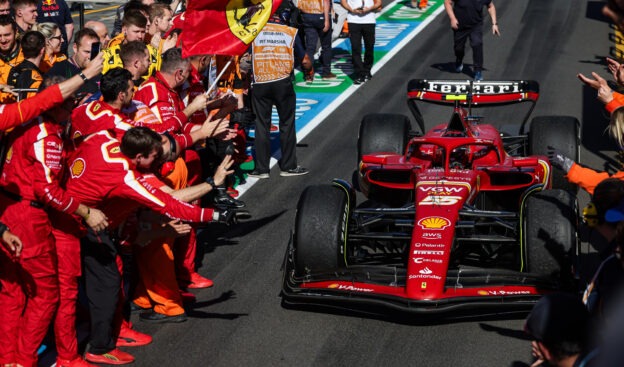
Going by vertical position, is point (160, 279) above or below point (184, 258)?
above

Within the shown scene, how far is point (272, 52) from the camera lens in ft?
39.7

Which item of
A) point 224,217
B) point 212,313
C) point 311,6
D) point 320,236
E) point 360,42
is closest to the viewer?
point 224,217

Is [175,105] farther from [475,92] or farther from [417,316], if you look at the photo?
[475,92]

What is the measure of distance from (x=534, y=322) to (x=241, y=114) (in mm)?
7516

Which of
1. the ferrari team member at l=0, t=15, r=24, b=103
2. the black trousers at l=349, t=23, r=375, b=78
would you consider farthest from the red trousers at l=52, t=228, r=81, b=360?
the black trousers at l=349, t=23, r=375, b=78

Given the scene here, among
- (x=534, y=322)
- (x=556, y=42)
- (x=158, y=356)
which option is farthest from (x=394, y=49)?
(x=534, y=322)

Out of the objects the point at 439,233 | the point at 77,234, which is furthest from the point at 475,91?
the point at 77,234

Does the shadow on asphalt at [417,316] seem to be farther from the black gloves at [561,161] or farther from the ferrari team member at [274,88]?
the ferrari team member at [274,88]

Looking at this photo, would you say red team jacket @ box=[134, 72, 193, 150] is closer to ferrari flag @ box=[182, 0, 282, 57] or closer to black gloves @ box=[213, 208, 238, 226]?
ferrari flag @ box=[182, 0, 282, 57]

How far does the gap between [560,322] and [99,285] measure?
4379 mm

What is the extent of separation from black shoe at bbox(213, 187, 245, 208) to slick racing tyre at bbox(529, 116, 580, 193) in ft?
10.9

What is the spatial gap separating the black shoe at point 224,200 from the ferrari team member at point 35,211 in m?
3.69

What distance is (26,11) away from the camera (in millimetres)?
12023

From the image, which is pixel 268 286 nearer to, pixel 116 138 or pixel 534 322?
pixel 116 138
